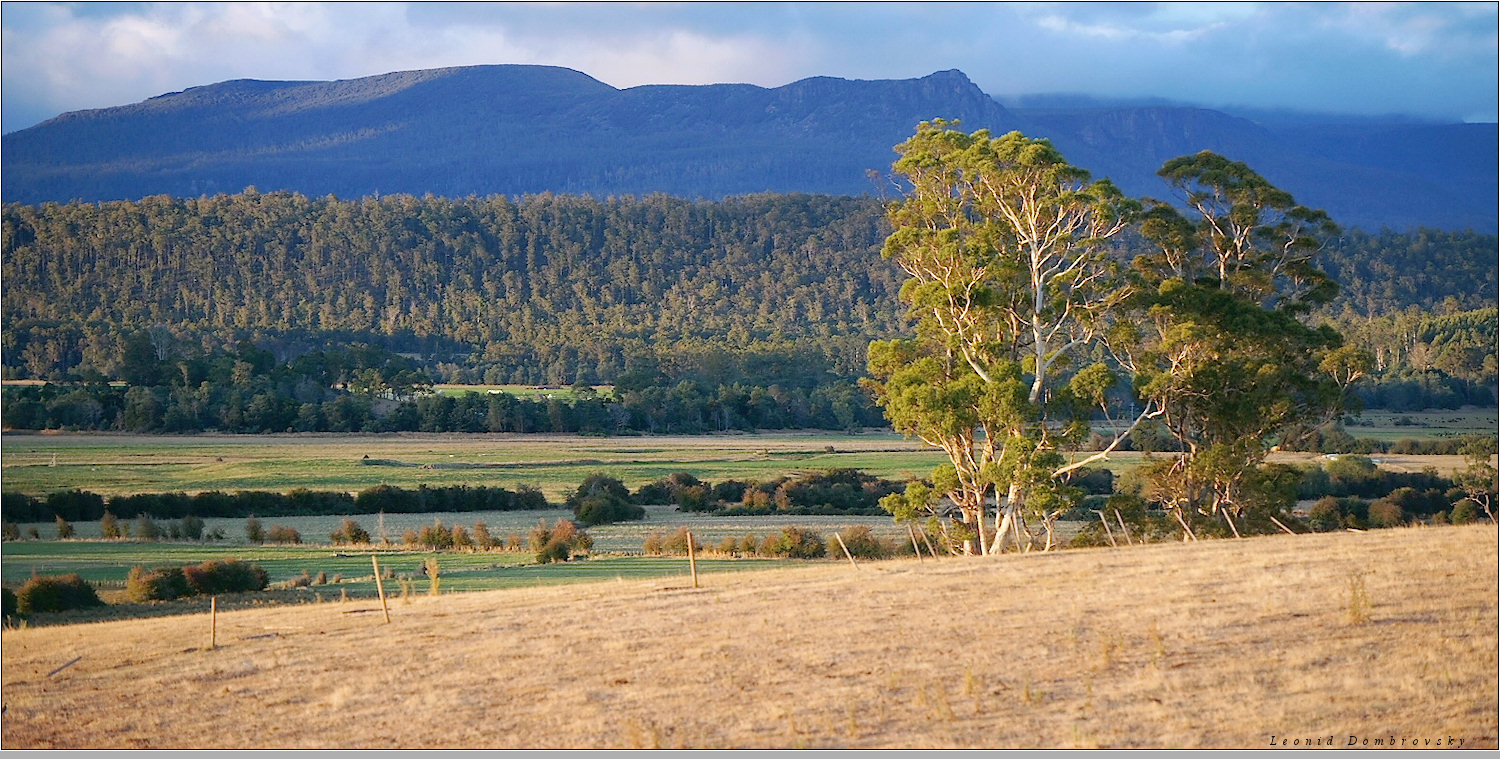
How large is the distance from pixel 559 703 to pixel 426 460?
65057 millimetres

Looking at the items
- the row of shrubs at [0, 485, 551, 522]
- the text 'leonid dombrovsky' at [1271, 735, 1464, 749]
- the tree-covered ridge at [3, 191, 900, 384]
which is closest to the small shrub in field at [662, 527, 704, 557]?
the row of shrubs at [0, 485, 551, 522]

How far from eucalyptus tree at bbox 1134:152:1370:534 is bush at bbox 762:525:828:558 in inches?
370

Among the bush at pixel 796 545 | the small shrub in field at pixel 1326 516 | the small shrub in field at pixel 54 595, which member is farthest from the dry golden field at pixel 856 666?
the bush at pixel 796 545

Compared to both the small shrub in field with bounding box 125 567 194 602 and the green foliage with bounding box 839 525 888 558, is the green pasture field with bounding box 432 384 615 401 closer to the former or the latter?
the green foliage with bounding box 839 525 888 558

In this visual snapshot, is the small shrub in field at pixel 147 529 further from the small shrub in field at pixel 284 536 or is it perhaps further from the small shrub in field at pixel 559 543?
the small shrub in field at pixel 559 543

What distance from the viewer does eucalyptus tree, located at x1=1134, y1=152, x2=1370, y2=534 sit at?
29641mm

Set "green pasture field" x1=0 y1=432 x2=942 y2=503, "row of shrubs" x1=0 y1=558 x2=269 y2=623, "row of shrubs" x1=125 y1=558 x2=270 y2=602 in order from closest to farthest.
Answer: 1. "row of shrubs" x1=0 y1=558 x2=269 y2=623
2. "row of shrubs" x1=125 y1=558 x2=270 y2=602
3. "green pasture field" x1=0 y1=432 x2=942 y2=503

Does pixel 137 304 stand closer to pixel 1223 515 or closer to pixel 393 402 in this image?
pixel 393 402

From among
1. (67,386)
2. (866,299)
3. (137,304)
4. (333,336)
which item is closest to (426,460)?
(67,386)

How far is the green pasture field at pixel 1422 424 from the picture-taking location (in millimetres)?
78000

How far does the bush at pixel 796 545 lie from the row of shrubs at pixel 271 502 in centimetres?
1943

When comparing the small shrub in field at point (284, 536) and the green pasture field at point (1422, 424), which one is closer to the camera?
the small shrub in field at point (284, 536)

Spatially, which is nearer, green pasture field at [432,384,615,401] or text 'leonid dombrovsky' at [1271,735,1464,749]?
text 'leonid dombrovsky' at [1271,735,1464,749]

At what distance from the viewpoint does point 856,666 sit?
48.5 feet
